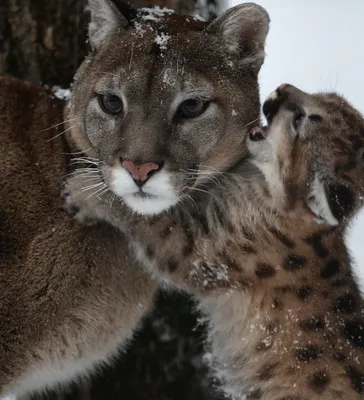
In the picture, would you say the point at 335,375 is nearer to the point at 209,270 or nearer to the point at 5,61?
the point at 209,270

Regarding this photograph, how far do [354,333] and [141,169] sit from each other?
1672 millimetres

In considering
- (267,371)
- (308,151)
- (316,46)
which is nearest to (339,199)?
(308,151)

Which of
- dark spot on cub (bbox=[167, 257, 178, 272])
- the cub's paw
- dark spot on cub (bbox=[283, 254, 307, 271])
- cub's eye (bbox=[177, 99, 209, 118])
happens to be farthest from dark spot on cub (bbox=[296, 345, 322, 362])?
Answer: cub's eye (bbox=[177, 99, 209, 118])

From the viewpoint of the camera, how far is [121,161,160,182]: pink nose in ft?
13.6

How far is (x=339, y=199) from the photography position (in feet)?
14.7

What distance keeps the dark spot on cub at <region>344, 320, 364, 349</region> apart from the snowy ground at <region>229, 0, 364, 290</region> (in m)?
4.82

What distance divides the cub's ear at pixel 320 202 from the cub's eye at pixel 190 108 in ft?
2.61

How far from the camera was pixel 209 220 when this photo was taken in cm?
481

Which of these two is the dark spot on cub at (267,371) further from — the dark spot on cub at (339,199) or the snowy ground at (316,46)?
the snowy ground at (316,46)

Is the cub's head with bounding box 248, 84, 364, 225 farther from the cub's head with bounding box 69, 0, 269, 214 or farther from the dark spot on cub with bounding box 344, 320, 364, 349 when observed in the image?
the dark spot on cub with bounding box 344, 320, 364, 349

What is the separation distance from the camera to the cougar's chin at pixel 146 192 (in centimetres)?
422

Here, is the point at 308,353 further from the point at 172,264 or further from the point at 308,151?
the point at 308,151

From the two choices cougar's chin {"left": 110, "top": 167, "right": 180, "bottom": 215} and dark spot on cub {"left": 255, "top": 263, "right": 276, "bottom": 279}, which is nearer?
cougar's chin {"left": 110, "top": 167, "right": 180, "bottom": 215}

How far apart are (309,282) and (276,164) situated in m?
0.73
